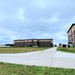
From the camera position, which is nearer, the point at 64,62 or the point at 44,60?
the point at 64,62

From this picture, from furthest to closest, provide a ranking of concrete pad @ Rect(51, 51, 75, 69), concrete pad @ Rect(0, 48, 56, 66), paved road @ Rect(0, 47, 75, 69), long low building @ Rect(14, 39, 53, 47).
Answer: long low building @ Rect(14, 39, 53, 47) → concrete pad @ Rect(0, 48, 56, 66) → paved road @ Rect(0, 47, 75, 69) → concrete pad @ Rect(51, 51, 75, 69)

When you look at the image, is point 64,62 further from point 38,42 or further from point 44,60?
point 38,42

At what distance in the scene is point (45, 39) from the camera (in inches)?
4562

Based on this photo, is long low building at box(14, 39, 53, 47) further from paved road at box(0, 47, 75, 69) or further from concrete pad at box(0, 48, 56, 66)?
paved road at box(0, 47, 75, 69)

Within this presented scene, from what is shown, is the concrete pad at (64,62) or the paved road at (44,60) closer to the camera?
the concrete pad at (64,62)

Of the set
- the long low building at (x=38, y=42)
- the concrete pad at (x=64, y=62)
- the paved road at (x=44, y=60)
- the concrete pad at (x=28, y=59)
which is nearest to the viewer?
the concrete pad at (x=64, y=62)

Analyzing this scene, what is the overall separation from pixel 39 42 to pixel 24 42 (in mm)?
12137

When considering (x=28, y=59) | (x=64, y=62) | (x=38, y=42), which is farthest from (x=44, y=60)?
(x=38, y=42)

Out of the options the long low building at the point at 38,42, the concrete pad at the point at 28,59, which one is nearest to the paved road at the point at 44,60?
the concrete pad at the point at 28,59

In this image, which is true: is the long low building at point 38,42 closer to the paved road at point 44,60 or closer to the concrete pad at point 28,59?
the concrete pad at point 28,59

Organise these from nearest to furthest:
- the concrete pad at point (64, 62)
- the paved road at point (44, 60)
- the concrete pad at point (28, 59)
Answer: the concrete pad at point (64, 62), the paved road at point (44, 60), the concrete pad at point (28, 59)

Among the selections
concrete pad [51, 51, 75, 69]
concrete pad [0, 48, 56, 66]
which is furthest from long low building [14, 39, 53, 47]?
concrete pad [51, 51, 75, 69]

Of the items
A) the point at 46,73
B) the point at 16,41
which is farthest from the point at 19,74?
the point at 16,41

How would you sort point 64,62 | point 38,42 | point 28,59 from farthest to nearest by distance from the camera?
1. point 38,42
2. point 28,59
3. point 64,62
